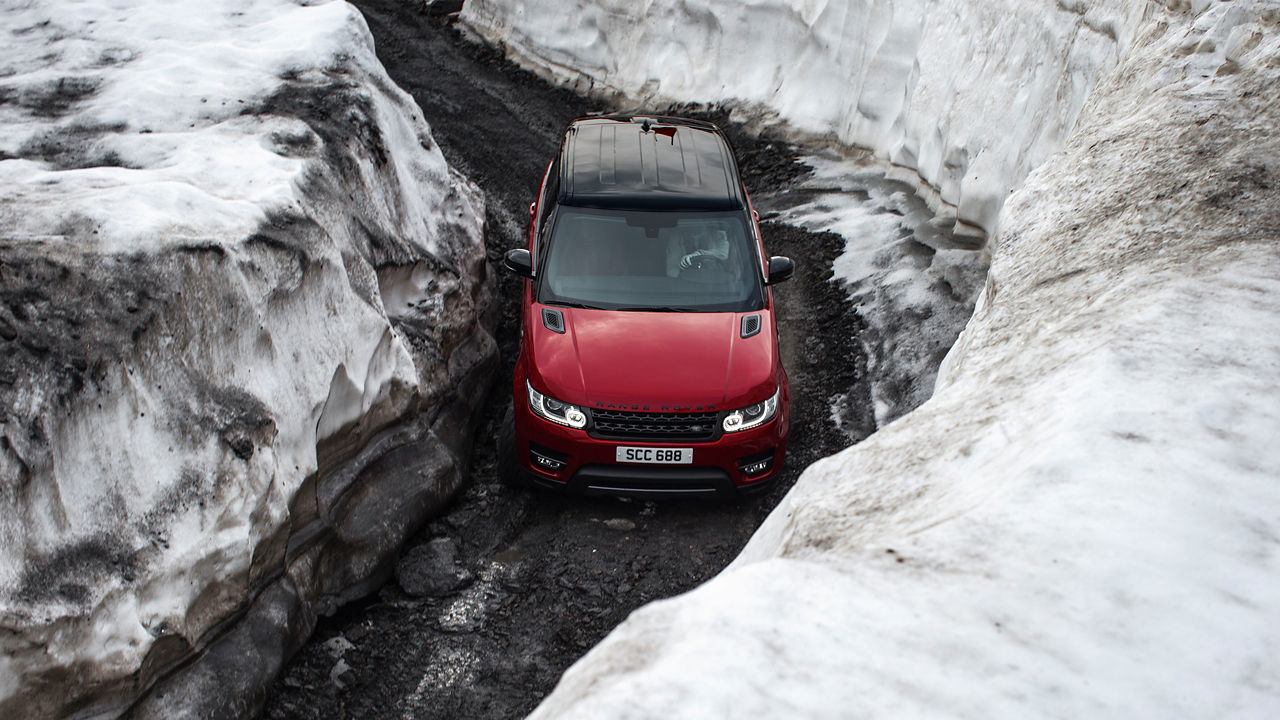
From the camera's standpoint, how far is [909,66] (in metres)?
12.3

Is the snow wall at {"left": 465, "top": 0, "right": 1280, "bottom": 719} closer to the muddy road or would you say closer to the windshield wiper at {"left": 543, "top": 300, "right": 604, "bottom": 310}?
the muddy road

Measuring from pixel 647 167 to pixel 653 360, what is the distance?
2100 mm

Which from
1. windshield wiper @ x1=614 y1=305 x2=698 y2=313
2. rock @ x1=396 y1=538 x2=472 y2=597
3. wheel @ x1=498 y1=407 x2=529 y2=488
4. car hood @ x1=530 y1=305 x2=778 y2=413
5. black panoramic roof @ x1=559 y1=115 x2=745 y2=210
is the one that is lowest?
rock @ x1=396 y1=538 x2=472 y2=597

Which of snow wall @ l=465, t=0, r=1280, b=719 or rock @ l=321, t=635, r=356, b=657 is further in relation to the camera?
rock @ l=321, t=635, r=356, b=657

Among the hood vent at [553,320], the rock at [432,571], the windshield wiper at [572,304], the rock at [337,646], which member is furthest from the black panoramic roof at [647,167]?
the rock at [337,646]

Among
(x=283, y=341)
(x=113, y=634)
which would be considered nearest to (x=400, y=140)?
(x=283, y=341)

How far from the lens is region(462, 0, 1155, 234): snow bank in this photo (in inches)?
363

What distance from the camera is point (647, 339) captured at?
6.70 metres

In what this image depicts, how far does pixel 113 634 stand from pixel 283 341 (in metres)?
1.93

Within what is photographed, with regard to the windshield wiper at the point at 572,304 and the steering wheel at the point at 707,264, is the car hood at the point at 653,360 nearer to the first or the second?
the windshield wiper at the point at 572,304

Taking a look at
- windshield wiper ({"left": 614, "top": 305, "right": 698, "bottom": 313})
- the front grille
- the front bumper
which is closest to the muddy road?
the front bumper

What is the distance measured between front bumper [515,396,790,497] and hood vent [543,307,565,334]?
591mm

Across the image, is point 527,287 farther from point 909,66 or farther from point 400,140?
point 909,66

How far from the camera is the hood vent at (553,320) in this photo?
6840mm
